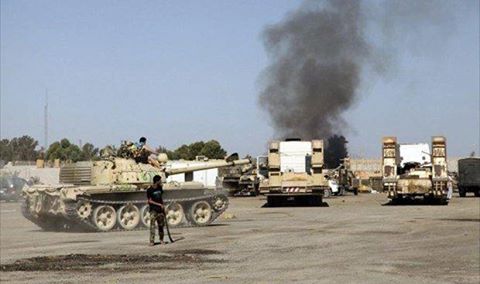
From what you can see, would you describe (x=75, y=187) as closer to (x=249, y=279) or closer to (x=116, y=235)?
(x=116, y=235)

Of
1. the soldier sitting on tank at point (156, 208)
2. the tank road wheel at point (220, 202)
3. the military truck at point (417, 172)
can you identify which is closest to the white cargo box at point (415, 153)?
the military truck at point (417, 172)

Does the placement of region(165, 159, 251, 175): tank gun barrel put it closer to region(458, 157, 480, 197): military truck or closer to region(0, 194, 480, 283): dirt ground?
region(0, 194, 480, 283): dirt ground

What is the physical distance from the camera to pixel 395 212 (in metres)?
32.2

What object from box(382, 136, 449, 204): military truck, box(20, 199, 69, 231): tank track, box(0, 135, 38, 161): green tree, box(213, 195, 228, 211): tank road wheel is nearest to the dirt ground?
box(20, 199, 69, 231): tank track

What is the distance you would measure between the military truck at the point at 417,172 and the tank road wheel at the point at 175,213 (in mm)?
15537

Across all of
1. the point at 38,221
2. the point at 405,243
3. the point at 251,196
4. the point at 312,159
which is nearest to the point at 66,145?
the point at 251,196

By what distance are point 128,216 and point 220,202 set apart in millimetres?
3366

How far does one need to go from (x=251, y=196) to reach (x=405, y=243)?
4027 cm

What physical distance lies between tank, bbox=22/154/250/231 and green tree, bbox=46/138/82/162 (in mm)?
72098

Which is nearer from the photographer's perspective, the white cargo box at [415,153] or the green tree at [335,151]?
the white cargo box at [415,153]

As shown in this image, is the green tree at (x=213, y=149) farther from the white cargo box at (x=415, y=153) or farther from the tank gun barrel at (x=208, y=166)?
the tank gun barrel at (x=208, y=166)

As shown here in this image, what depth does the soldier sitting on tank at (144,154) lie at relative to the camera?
26.1 meters

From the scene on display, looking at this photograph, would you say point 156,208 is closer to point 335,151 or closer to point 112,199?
point 112,199

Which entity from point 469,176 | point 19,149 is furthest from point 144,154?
point 19,149
